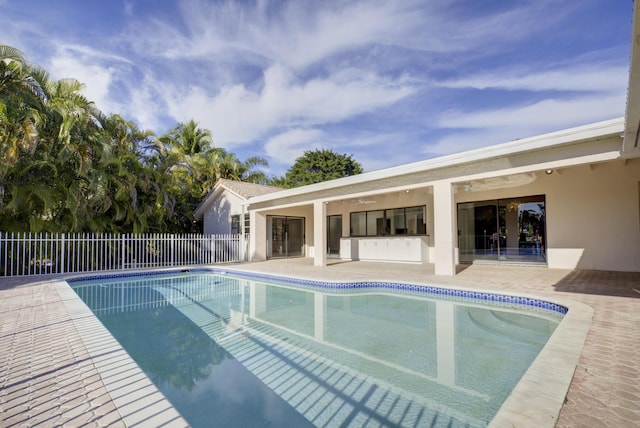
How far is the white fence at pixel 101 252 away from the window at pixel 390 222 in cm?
639

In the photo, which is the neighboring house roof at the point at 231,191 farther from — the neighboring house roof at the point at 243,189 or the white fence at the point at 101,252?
the white fence at the point at 101,252

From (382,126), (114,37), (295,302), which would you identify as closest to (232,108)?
(114,37)

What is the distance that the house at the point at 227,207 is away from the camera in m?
17.7

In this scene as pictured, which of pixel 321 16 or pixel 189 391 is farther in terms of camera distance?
pixel 321 16

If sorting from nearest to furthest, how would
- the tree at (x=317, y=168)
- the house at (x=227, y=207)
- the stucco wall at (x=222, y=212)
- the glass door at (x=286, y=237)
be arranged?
the house at (x=227, y=207) → the glass door at (x=286, y=237) → the stucco wall at (x=222, y=212) → the tree at (x=317, y=168)

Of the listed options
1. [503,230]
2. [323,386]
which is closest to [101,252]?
[323,386]

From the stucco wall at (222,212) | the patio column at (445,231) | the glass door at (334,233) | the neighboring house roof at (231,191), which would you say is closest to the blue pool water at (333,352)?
the patio column at (445,231)

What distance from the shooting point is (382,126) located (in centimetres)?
Answer: 2800

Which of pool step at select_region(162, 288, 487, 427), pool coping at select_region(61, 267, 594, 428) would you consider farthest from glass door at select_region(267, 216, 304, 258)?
pool coping at select_region(61, 267, 594, 428)

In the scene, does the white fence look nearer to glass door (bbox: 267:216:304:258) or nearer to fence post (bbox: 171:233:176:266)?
fence post (bbox: 171:233:176:266)

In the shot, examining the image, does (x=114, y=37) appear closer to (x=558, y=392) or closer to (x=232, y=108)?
(x=232, y=108)

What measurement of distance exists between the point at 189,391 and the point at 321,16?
13.5 m

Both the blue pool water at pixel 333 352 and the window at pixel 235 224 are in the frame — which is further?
the window at pixel 235 224

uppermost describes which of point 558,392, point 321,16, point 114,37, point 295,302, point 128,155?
point 321,16
